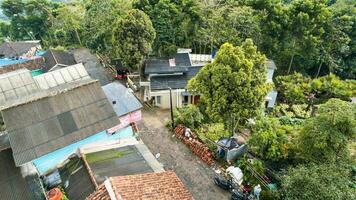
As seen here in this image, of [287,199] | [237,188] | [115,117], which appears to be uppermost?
[115,117]

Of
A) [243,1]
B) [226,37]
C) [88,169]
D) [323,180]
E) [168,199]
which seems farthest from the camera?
[243,1]

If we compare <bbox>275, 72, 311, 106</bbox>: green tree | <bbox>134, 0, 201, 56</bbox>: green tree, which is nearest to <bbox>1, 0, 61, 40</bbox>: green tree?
<bbox>134, 0, 201, 56</bbox>: green tree

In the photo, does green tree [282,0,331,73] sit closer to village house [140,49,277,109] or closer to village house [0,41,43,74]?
village house [140,49,277,109]

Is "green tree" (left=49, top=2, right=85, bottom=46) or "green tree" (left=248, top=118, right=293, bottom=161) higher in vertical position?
"green tree" (left=49, top=2, right=85, bottom=46)

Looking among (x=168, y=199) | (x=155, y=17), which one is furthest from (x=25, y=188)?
(x=155, y=17)

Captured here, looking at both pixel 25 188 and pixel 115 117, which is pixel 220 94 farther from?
pixel 25 188

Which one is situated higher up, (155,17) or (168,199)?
(155,17)

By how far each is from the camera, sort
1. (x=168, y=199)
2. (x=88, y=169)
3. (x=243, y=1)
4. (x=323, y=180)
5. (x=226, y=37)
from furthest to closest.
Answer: (x=243, y=1)
(x=226, y=37)
(x=88, y=169)
(x=323, y=180)
(x=168, y=199)
